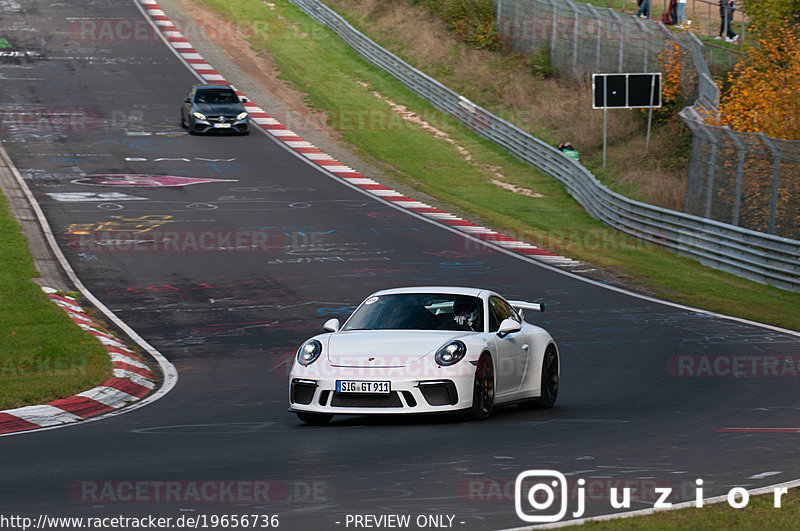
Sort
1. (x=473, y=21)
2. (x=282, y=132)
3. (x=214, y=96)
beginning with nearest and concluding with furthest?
1. (x=214, y=96)
2. (x=282, y=132)
3. (x=473, y=21)

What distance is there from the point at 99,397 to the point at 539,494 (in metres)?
7.26

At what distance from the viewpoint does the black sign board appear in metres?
33.2

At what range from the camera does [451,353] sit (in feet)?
35.0

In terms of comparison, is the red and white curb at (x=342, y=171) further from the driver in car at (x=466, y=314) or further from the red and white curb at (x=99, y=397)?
the driver in car at (x=466, y=314)

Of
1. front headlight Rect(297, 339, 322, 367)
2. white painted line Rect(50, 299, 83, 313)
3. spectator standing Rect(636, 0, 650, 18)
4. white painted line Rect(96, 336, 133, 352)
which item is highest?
spectator standing Rect(636, 0, 650, 18)

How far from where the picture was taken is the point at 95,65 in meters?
49.2

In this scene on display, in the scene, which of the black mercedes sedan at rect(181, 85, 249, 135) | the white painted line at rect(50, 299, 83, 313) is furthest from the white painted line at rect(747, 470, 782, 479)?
the black mercedes sedan at rect(181, 85, 249, 135)

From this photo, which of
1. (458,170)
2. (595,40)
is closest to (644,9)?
(595,40)

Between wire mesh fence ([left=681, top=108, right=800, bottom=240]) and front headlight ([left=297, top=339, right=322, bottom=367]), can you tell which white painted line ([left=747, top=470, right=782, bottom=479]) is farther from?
wire mesh fence ([left=681, top=108, right=800, bottom=240])

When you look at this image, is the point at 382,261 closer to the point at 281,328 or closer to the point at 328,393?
the point at 281,328

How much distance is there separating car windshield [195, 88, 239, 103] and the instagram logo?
32.5 metres

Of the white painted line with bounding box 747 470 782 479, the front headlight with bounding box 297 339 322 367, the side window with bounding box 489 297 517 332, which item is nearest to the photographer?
the white painted line with bounding box 747 470 782 479

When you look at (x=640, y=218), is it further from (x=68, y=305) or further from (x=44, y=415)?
(x=44, y=415)

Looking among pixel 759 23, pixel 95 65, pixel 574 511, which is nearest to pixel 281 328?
pixel 574 511
